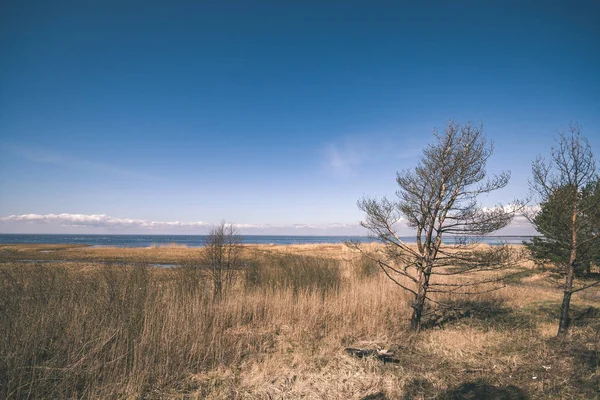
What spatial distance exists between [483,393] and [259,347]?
4.66 meters

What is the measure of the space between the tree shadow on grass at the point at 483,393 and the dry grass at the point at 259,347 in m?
0.03

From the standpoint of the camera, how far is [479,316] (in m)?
9.73

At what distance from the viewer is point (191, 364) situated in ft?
18.8

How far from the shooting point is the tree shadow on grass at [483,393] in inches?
175

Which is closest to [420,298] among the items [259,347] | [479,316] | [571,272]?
[571,272]

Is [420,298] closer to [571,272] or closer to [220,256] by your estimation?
[571,272]

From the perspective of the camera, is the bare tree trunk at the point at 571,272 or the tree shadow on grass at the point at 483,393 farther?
the bare tree trunk at the point at 571,272

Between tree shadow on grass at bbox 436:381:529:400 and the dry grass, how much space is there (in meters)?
0.03

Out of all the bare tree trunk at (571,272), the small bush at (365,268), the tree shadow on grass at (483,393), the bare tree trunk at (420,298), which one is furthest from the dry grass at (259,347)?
the small bush at (365,268)

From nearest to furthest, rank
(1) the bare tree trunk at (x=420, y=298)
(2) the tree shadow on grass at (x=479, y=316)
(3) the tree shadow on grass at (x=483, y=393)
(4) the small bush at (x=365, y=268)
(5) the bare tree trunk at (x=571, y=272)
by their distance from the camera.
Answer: (3) the tree shadow on grass at (x=483, y=393)
(5) the bare tree trunk at (x=571, y=272)
(1) the bare tree trunk at (x=420, y=298)
(2) the tree shadow on grass at (x=479, y=316)
(4) the small bush at (x=365, y=268)

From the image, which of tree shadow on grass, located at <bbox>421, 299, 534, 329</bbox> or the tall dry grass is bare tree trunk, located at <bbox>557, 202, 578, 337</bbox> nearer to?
tree shadow on grass, located at <bbox>421, 299, 534, 329</bbox>

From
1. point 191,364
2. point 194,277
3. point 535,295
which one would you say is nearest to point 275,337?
point 191,364

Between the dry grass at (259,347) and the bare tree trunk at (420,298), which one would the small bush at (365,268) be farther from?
the bare tree trunk at (420,298)

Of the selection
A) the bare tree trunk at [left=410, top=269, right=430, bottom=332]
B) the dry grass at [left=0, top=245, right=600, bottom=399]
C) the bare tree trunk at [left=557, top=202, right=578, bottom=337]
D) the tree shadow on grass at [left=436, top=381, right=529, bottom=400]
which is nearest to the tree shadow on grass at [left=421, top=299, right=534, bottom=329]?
the dry grass at [left=0, top=245, right=600, bottom=399]
